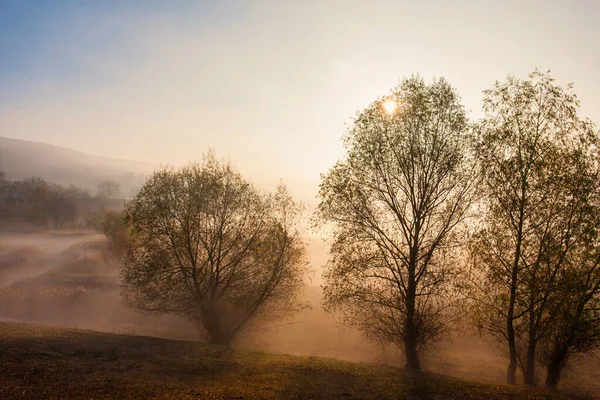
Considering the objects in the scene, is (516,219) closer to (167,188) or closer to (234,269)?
(234,269)

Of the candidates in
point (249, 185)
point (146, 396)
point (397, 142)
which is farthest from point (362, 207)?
point (146, 396)

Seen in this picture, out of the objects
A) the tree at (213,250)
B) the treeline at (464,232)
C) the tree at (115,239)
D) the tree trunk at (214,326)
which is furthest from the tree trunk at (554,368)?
the tree at (115,239)

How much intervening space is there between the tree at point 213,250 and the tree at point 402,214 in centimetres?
850

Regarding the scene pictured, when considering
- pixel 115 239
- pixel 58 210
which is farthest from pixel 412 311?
pixel 58 210

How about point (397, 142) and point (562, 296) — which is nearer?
point (562, 296)

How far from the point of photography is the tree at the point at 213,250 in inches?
1117

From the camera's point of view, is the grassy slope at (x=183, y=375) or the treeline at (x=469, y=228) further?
the treeline at (x=469, y=228)

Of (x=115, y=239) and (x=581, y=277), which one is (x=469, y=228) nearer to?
(x=581, y=277)

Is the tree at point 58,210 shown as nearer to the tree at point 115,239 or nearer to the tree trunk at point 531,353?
the tree at point 115,239

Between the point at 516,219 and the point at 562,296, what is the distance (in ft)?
14.8

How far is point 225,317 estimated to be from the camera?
100 ft

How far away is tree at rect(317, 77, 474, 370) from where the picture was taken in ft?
72.4

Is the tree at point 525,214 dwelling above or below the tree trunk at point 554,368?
above

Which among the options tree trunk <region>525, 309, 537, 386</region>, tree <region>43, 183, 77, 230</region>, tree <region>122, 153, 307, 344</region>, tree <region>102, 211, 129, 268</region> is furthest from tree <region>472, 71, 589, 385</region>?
tree <region>43, 183, 77, 230</region>
